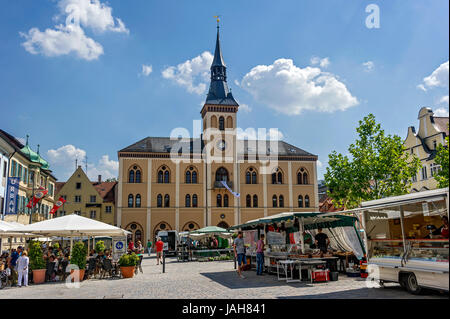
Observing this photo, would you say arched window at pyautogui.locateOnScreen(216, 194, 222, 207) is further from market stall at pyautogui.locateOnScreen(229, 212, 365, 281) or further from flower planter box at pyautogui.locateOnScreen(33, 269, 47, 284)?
flower planter box at pyautogui.locateOnScreen(33, 269, 47, 284)

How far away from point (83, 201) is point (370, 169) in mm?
41883

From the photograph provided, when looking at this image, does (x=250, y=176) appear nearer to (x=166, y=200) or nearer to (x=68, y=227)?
(x=166, y=200)

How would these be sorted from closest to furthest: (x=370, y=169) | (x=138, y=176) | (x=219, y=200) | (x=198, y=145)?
1. (x=370, y=169)
2. (x=138, y=176)
3. (x=219, y=200)
4. (x=198, y=145)

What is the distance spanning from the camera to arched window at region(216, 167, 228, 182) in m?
51.8

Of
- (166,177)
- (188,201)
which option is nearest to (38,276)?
(166,177)

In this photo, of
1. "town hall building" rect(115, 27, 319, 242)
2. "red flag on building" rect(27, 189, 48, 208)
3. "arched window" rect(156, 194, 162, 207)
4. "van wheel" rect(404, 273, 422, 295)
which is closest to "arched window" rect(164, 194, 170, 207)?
"town hall building" rect(115, 27, 319, 242)

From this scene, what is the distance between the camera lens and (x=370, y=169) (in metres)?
26.0

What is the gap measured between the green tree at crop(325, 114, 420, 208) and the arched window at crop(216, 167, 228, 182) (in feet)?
81.8

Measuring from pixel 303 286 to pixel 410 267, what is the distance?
12.9ft

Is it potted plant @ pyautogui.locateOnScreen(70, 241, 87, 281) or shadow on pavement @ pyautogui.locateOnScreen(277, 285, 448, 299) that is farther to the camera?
potted plant @ pyautogui.locateOnScreen(70, 241, 87, 281)

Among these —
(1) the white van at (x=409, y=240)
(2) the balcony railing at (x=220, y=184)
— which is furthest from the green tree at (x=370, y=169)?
(2) the balcony railing at (x=220, y=184)

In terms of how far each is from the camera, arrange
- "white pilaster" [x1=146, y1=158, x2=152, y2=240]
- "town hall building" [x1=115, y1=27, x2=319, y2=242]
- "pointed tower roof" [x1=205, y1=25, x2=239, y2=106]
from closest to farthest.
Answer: "white pilaster" [x1=146, y1=158, x2=152, y2=240], "town hall building" [x1=115, y1=27, x2=319, y2=242], "pointed tower roof" [x1=205, y1=25, x2=239, y2=106]
